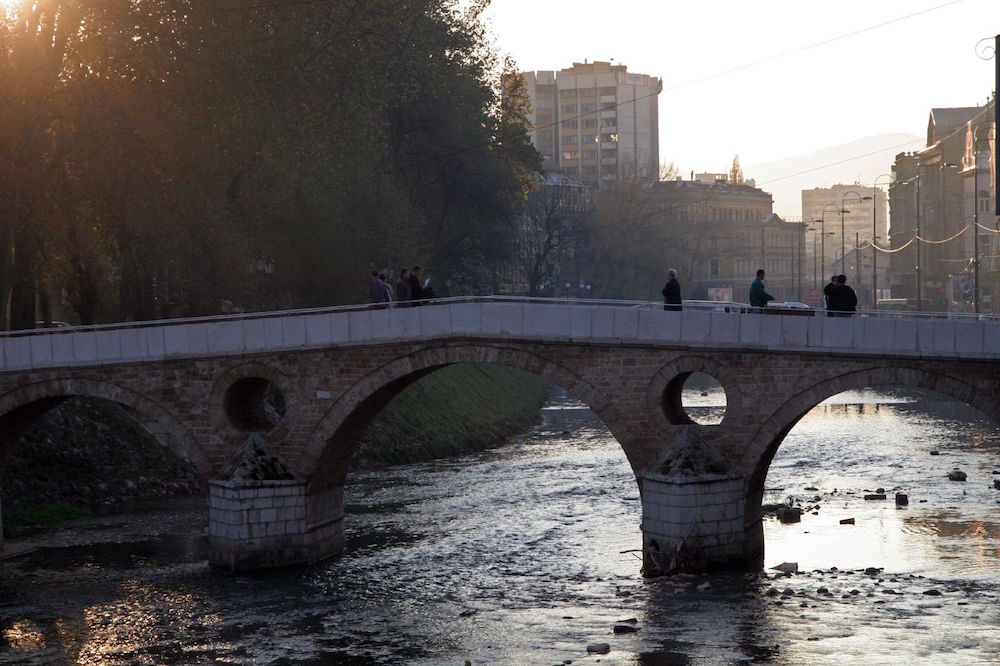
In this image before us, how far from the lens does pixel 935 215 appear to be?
98.9m

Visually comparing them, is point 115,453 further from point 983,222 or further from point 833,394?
point 983,222

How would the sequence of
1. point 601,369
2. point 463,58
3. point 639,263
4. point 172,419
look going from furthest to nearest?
point 639,263
point 463,58
point 172,419
point 601,369

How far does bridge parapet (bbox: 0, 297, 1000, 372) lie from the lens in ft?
68.2

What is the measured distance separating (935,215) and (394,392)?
269ft

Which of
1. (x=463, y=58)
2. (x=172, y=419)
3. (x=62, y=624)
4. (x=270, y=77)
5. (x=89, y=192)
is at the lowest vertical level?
(x=62, y=624)

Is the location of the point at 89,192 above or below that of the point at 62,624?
above

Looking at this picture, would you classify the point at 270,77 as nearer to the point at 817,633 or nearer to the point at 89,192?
the point at 89,192

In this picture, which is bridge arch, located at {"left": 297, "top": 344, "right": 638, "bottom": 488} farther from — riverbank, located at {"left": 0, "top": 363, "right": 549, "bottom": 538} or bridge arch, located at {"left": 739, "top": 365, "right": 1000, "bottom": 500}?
riverbank, located at {"left": 0, "top": 363, "right": 549, "bottom": 538}

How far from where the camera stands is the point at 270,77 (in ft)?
113

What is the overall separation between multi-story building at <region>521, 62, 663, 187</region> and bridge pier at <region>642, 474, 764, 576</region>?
433ft

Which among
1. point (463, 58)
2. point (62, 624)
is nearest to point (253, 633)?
point (62, 624)

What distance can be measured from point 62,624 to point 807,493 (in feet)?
56.4

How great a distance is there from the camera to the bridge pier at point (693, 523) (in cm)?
2172

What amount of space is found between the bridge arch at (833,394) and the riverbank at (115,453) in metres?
16.1
